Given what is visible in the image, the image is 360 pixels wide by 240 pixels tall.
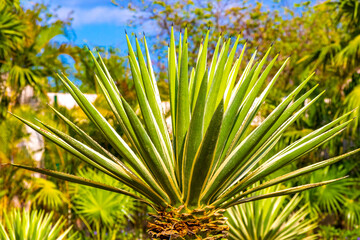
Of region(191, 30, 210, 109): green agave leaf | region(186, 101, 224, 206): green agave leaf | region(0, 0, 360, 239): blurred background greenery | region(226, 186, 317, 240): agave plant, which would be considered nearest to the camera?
region(186, 101, 224, 206): green agave leaf

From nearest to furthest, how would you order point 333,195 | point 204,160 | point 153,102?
point 204,160 → point 153,102 → point 333,195

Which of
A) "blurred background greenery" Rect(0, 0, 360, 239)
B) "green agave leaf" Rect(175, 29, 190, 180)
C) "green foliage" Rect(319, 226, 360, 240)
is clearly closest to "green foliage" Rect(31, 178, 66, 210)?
"blurred background greenery" Rect(0, 0, 360, 239)

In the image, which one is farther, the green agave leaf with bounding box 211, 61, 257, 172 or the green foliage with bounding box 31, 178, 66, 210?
the green foliage with bounding box 31, 178, 66, 210

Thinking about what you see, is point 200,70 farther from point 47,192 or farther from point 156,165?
point 47,192

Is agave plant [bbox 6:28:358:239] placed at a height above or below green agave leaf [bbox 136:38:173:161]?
below

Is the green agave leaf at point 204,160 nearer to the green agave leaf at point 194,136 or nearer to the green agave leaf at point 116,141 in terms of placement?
the green agave leaf at point 194,136

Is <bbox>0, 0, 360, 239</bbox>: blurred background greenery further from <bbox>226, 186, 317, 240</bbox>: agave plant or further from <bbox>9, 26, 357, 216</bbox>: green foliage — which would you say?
<bbox>9, 26, 357, 216</bbox>: green foliage

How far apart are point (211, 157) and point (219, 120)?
177mm

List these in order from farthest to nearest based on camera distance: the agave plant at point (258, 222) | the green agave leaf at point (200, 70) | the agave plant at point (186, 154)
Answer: the agave plant at point (258, 222)
the green agave leaf at point (200, 70)
the agave plant at point (186, 154)

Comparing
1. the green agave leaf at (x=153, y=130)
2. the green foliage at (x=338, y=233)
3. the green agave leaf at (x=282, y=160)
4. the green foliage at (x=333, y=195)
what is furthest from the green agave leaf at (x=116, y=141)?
the green foliage at (x=338, y=233)

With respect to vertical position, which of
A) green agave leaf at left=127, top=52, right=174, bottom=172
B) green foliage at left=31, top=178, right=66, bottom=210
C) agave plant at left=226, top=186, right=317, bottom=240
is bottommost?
agave plant at left=226, top=186, right=317, bottom=240

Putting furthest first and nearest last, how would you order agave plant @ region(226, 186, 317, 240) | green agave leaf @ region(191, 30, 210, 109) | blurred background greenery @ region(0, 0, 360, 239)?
blurred background greenery @ region(0, 0, 360, 239)
agave plant @ region(226, 186, 317, 240)
green agave leaf @ region(191, 30, 210, 109)

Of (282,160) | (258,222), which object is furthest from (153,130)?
(258,222)

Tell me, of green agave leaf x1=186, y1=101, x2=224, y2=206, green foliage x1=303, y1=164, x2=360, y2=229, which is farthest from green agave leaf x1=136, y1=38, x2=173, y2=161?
green foliage x1=303, y1=164, x2=360, y2=229
